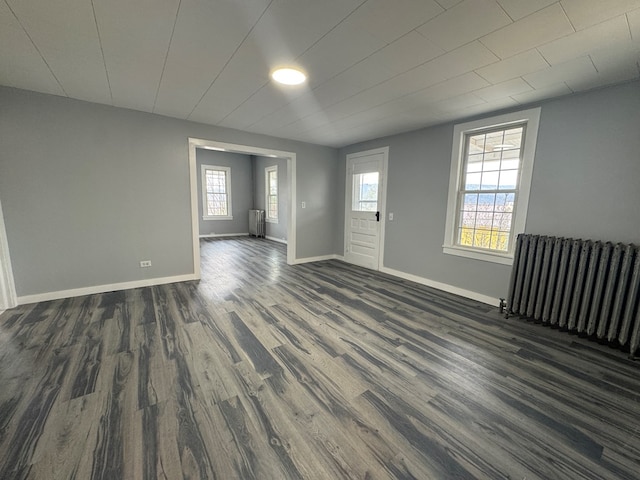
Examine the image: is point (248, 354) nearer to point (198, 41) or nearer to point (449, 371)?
point (449, 371)

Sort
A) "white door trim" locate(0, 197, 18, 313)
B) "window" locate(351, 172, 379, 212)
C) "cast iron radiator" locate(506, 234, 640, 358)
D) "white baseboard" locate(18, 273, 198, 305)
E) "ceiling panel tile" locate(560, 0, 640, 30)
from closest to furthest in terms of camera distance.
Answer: "ceiling panel tile" locate(560, 0, 640, 30)
"cast iron radiator" locate(506, 234, 640, 358)
"white door trim" locate(0, 197, 18, 313)
"white baseboard" locate(18, 273, 198, 305)
"window" locate(351, 172, 379, 212)

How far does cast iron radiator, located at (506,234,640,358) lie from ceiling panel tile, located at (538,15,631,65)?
5.48ft

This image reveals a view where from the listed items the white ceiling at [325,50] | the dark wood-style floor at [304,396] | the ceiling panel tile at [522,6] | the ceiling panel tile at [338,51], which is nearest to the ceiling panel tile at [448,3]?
the white ceiling at [325,50]

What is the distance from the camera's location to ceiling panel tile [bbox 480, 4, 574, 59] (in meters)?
1.51

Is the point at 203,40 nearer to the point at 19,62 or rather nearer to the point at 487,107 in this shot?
the point at 19,62

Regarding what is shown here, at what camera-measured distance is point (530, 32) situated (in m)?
1.65

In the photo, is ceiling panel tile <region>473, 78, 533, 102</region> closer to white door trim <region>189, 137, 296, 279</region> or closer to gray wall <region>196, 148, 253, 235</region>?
white door trim <region>189, 137, 296, 279</region>

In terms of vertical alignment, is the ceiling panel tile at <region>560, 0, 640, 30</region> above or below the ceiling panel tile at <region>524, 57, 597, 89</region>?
below

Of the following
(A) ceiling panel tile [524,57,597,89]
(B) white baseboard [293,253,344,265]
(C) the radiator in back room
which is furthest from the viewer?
(C) the radiator in back room

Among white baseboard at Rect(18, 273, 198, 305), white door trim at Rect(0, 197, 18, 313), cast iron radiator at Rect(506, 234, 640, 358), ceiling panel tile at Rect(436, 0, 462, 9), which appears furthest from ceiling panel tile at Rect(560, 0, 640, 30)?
white door trim at Rect(0, 197, 18, 313)

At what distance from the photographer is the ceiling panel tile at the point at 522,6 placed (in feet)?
4.64

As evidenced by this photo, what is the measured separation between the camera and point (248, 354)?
7.05 feet

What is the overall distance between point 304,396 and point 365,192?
400cm

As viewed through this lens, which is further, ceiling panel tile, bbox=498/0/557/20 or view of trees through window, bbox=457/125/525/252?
view of trees through window, bbox=457/125/525/252
